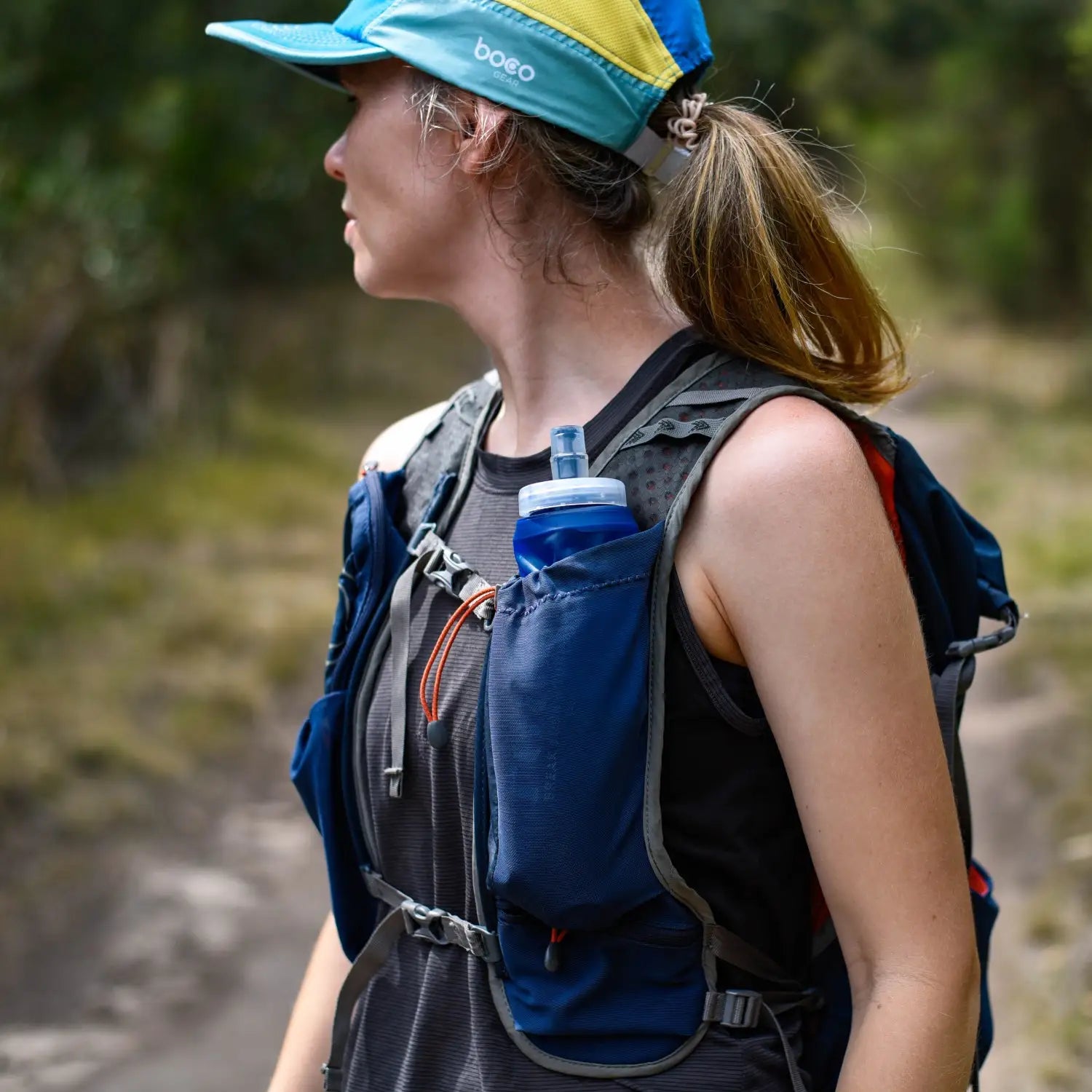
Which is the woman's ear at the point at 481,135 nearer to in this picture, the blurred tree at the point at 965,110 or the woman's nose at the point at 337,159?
the woman's nose at the point at 337,159

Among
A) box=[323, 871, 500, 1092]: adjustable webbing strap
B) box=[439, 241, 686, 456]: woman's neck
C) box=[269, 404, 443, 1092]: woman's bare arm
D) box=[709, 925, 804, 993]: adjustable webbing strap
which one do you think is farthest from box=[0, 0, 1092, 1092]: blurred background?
box=[269, 404, 443, 1092]: woman's bare arm

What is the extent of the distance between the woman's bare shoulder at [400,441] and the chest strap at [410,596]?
236 millimetres

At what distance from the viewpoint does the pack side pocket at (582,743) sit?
1.25m

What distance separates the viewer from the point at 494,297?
5.15ft

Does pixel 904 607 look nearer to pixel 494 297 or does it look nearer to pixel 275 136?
pixel 494 297

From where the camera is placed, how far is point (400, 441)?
1.80 metres

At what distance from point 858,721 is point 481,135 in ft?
2.37

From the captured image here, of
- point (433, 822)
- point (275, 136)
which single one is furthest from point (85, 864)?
point (275, 136)

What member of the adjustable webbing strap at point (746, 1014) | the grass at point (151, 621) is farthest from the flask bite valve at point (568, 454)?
the grass at point (151, 621)

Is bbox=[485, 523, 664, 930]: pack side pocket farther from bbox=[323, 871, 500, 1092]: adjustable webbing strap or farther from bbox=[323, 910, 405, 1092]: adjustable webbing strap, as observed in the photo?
bbox=[323, 910, 405, 1092]: adjustable webbing strap

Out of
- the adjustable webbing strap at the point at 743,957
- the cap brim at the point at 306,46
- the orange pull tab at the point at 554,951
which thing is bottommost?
the adjustable webbing strap at the point at 743,957

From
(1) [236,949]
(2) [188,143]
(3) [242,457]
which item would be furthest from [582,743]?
(2) [188,143]

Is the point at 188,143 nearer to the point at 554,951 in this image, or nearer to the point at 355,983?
the point at 355,983

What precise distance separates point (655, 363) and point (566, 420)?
116 mm
